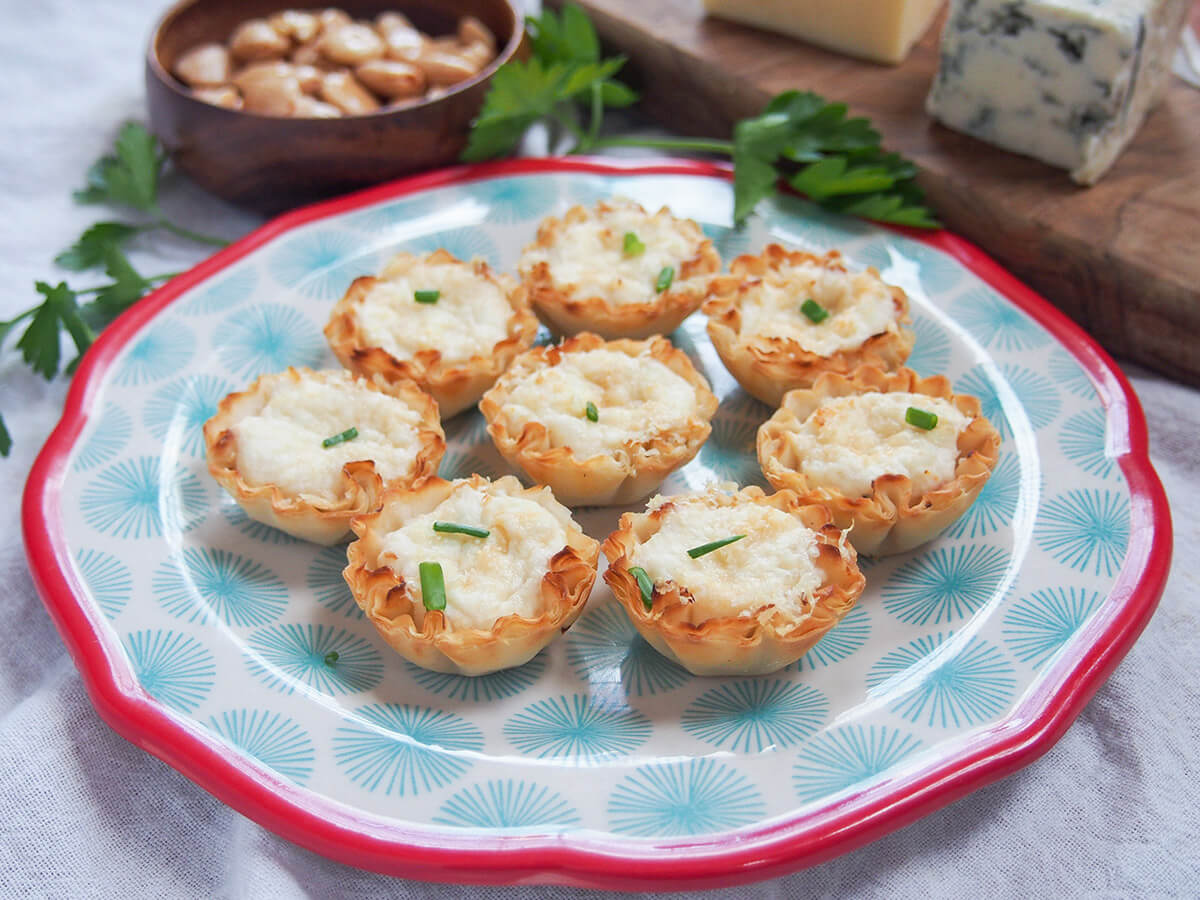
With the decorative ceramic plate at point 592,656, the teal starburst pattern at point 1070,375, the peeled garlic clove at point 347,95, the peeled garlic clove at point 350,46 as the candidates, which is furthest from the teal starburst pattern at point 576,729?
the peeled garlic clove at point 350,46

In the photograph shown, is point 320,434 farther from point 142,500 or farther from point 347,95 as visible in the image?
point 347,95

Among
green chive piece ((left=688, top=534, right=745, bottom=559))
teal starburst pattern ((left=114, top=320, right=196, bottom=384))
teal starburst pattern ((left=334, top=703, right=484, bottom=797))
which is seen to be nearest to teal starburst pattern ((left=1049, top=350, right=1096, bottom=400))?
green chive piece ((left=688, top=534, right=745, bottom=559))

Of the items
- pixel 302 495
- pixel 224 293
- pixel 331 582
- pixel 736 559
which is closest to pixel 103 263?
pixel 224 293

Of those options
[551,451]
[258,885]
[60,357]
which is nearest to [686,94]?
[551,451]

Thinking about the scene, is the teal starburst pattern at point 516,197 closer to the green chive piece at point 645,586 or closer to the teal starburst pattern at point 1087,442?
the green chive piece at point 645,586

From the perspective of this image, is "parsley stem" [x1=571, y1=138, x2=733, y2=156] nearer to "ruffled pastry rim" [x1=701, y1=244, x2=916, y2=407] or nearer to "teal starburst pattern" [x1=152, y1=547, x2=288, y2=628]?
"ruffled pastry rim" [x1=701, y1=244, x2=916, y2=407]

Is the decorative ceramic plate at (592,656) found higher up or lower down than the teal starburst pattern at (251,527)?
higher up
